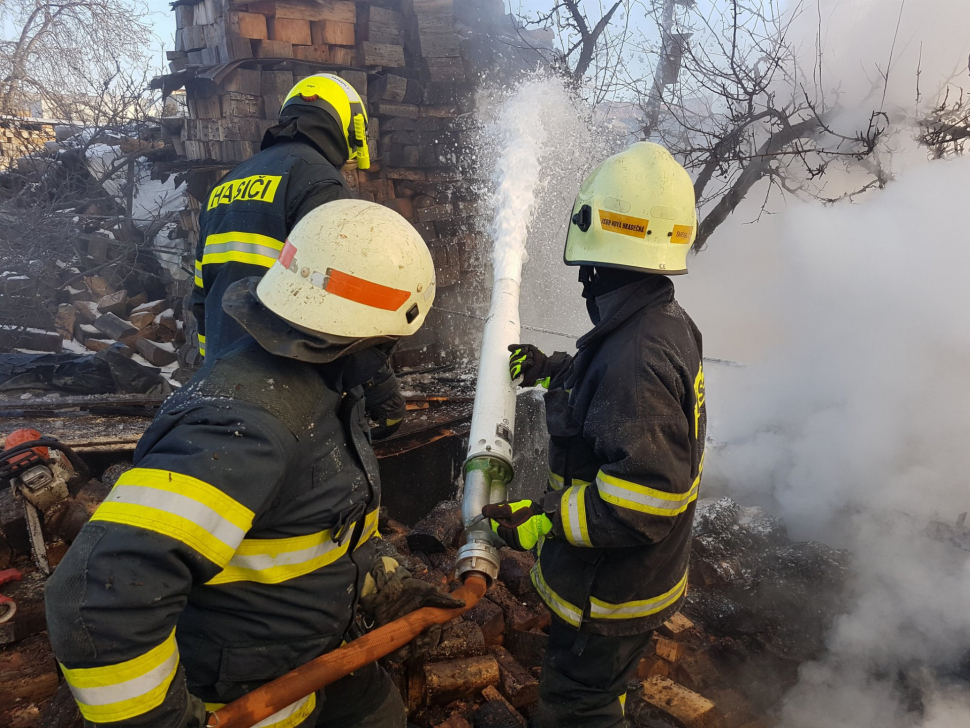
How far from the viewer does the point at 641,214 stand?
2.12 metres

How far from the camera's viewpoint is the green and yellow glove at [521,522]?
224cm

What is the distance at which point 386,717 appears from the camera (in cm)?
211

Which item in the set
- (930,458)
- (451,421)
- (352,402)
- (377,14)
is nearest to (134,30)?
(377,14)

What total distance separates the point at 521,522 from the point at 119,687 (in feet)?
4.45

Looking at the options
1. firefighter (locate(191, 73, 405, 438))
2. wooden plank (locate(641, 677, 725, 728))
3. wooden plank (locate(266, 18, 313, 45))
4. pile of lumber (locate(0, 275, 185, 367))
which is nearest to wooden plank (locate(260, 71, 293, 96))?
wooden plank (locate(266, 18, 313, 45))

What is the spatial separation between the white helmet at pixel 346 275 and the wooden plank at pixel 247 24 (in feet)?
15.7

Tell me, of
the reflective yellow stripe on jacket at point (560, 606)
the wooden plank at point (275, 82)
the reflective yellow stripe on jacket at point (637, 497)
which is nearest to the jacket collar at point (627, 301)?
the reflective yellow stripe on jacket at point (637, 497)

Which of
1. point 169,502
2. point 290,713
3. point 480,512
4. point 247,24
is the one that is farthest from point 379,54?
point 290,713

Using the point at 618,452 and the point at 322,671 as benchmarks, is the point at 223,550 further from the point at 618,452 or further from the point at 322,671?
the point at 618,452

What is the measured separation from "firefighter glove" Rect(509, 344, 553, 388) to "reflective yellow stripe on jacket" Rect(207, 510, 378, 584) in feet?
5.15

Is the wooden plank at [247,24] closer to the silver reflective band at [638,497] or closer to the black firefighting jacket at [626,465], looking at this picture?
the black firefighting jacket at [626,465]

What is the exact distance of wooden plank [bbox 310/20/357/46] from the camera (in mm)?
5703

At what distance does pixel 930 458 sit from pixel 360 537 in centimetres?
474

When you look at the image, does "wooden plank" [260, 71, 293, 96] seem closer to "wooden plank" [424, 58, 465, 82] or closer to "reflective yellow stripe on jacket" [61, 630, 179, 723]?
Answer: "wooden plank" [424, 58, 465, 82]
